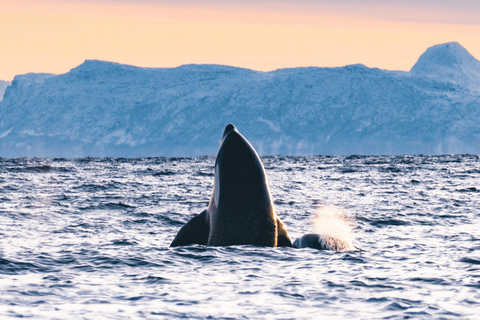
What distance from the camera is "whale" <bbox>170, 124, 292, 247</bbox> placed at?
390 inches

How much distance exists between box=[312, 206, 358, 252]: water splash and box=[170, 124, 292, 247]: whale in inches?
83.4

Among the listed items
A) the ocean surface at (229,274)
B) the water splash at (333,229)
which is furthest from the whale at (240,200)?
the water splash at (333,229)

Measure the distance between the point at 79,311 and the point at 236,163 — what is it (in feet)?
12.5

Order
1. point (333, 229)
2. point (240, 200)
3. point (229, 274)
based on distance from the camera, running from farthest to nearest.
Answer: point (333, 229) < point (240, 200) < point (229, 274)

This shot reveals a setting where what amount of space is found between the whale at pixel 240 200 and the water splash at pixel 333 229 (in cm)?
212

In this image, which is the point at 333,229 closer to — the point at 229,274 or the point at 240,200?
the point at 240,200

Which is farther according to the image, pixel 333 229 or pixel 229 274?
pixel 333 229

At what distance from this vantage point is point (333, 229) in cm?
1741

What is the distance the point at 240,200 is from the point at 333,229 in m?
8.11

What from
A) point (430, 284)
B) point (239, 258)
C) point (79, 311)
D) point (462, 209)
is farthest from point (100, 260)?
point (462, 209)

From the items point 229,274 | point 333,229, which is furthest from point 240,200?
point 333,229

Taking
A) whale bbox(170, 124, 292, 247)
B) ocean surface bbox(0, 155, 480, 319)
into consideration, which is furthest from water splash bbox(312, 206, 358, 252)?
whale bbox(170, 124, 292, 247)

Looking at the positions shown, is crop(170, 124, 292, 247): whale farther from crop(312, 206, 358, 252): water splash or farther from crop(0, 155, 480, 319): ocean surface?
crop(312, 206, 358, 252): water splash

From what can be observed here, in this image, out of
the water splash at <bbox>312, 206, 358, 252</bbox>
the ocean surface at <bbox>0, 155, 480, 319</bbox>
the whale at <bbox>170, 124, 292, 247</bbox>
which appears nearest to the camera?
the ocean surface at <bbox>0, 155, 480, 319</bbox>
